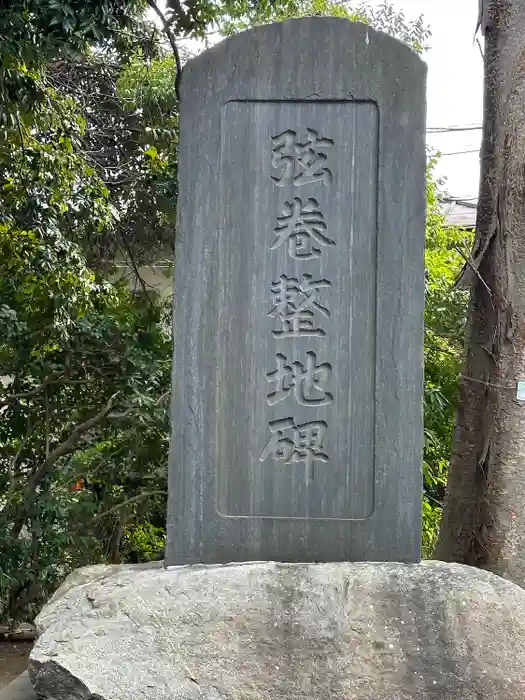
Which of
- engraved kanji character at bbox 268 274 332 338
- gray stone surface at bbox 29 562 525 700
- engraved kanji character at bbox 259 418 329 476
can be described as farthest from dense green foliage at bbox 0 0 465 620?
gray stone surface at bbox 29 562 525 700

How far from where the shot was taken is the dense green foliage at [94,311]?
228 inches

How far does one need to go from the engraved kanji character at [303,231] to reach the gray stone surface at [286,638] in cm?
136

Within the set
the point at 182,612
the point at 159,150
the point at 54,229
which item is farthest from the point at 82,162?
the point at 182,612

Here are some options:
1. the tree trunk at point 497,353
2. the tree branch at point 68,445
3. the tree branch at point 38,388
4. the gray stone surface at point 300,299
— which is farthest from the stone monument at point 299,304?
the tree branch at point 38,388

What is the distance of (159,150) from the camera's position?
7.65m

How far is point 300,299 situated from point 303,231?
302 mm

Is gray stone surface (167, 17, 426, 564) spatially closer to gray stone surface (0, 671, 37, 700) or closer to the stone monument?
the stone monument

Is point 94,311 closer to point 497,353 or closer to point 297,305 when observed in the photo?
point 497,353

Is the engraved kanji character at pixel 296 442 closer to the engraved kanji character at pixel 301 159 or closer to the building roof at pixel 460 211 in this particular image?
the engraved kanji character at pixel 301 159

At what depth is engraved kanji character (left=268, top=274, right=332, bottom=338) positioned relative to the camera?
11.4 ft

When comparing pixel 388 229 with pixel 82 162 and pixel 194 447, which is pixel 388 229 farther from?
pixel 82 162

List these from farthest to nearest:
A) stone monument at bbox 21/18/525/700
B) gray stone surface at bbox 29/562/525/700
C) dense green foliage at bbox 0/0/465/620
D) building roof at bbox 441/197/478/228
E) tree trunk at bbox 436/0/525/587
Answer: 1. building roof at bbox 441/197/478/228
2. dense green foliage at bbox 0/0/465/620
3. tree trunk at bbox 436/0/525/587
4. stone monument at bbox 21/18/525/700
5. gray stone surface at bbox 29/562/525/700

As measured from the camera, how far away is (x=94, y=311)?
6770mm

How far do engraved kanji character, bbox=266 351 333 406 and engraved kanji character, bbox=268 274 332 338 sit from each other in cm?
10
